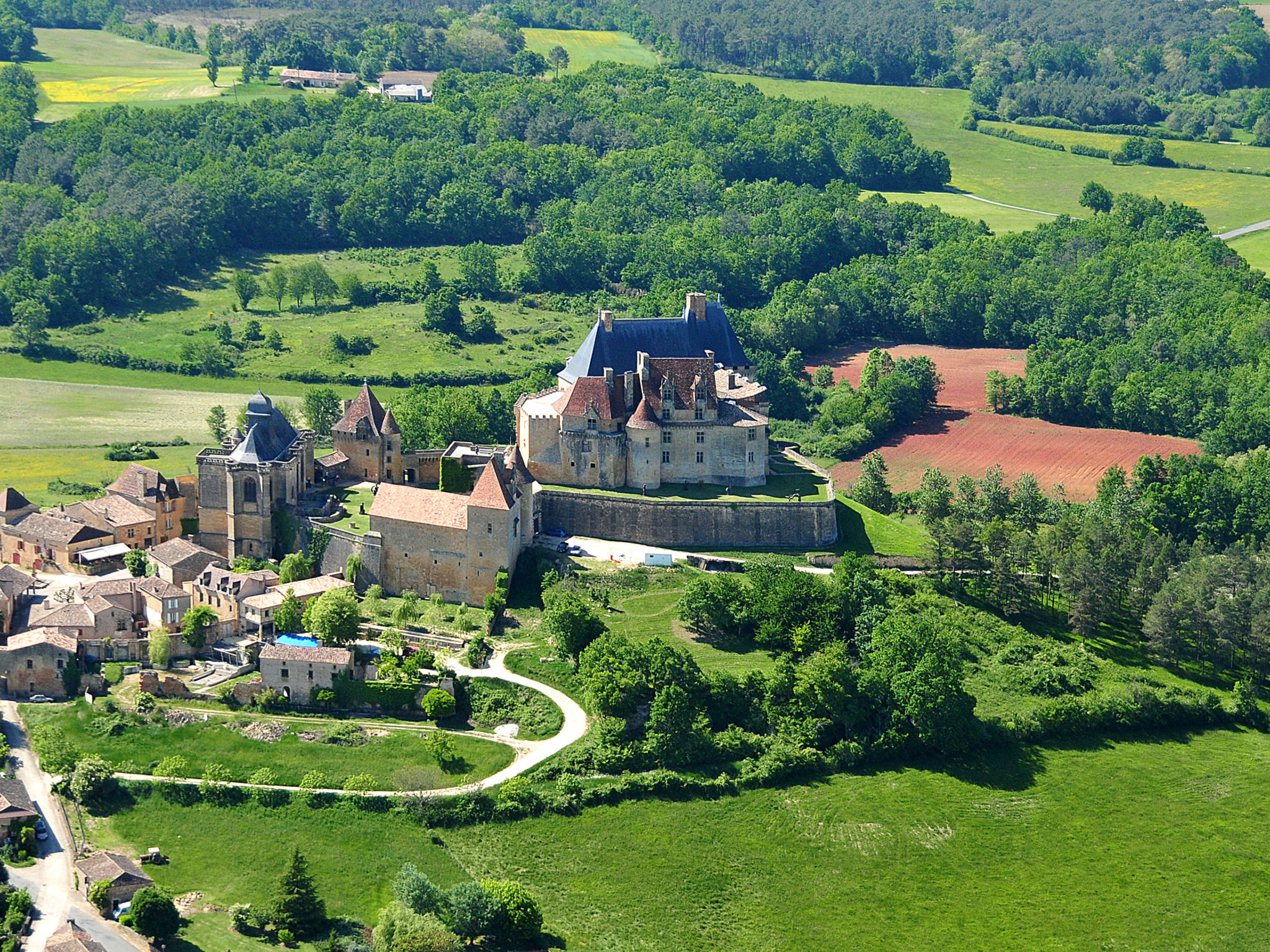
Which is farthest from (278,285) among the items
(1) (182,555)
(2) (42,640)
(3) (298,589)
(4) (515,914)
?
(4) (515,914)

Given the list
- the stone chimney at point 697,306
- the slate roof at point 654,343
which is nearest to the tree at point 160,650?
the slate roof at point 654,343

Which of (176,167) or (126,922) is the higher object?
(176,167)

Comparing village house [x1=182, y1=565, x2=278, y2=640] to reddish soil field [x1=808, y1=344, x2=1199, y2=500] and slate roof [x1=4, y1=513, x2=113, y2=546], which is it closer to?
slate roof [x1=4, y1=513, x2=113, y2=546]

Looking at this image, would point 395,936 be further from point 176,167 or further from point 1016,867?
point 176,167

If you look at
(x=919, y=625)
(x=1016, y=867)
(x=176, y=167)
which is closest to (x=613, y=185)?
(x=176, y=167)

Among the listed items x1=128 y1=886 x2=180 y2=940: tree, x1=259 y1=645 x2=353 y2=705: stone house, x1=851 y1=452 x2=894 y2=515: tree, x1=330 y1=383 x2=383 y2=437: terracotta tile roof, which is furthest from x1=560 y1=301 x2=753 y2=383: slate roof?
x1=128 y1=886 x2=180 y2=940: tree

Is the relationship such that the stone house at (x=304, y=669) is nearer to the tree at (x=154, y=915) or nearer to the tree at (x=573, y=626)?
the tree at (x=573, y=626)

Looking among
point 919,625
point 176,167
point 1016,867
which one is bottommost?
point 1016,867

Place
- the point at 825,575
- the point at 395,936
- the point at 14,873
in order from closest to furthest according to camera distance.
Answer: the point at 395,936, the point at 14,873, the point at 825,575
